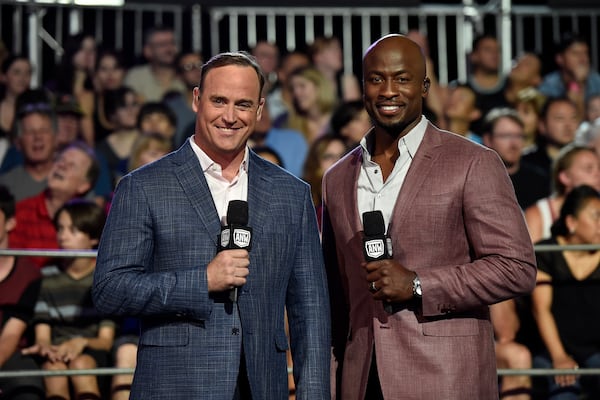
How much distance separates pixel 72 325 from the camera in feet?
18.2

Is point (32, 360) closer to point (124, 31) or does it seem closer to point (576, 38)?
point (124, 31)

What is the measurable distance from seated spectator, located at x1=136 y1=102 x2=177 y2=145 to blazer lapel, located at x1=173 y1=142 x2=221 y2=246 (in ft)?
13.0

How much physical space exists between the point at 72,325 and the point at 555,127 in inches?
158

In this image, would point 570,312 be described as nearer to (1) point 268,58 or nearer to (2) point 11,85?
(1) point 268,58

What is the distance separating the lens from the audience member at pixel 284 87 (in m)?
7.92

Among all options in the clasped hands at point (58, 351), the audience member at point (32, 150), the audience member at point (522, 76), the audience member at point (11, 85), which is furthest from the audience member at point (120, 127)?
the audience member at point (522, 76)

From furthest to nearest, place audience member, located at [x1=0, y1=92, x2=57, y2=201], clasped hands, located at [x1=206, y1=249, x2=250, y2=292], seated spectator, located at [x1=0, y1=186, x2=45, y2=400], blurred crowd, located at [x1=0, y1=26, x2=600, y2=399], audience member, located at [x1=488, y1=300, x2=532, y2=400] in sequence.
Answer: audience member, located at [x1=0, y1=92, x2=57, y2=201], audience member, located at [x1=488, y1=300, x2=532, y2=400], blurred crowd, located at [x1=0, y1=26, x2=600, y2=399], seated spectator, located at [x1=0, y1=186, x2=45, y2=400], clasped hands, located at [x1=206, y1=249, x2=250, y2=292]

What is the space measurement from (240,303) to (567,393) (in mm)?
3002

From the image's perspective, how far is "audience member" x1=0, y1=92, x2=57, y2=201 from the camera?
6.82 metres

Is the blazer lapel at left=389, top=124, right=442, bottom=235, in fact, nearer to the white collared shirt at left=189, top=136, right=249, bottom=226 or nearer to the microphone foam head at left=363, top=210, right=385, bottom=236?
the microphone foam head at left=363, top=210, right=385, bottom=236

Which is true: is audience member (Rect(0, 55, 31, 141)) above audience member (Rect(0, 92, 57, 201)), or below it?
above

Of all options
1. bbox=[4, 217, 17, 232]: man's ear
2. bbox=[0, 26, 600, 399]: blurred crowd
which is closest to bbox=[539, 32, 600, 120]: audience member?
bbox=[0, 26, 600, 399]: blurred crowd

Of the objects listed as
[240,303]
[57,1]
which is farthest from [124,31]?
[240,303]

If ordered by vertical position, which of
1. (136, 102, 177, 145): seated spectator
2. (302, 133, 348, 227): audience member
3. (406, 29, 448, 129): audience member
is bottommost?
(302, 133, 348, 227): audience member
